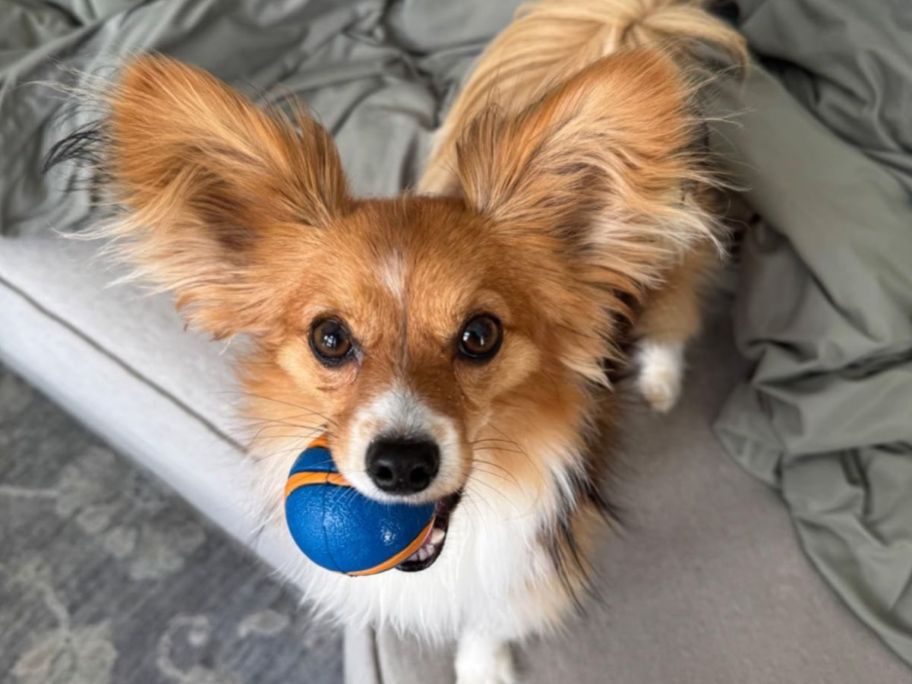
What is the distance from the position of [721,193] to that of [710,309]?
0.46 m

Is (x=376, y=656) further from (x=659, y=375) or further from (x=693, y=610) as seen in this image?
(x=659, y=375)

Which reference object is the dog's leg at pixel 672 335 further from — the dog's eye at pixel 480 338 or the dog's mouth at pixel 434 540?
the dog's mouth at pixel 434 540

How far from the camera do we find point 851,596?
1.59 m

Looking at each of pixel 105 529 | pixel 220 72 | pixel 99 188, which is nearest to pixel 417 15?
pixel 220 72

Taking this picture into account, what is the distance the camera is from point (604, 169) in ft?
4.29

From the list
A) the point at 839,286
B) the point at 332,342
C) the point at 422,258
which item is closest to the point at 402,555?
the point at 332,342

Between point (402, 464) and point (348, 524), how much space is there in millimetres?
144

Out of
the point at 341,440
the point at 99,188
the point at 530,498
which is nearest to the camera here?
the point at 341,440

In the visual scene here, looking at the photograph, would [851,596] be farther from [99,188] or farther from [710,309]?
[99,188]

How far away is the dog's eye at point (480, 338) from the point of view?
128cm

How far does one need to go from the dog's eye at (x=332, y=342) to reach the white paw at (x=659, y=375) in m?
0.89

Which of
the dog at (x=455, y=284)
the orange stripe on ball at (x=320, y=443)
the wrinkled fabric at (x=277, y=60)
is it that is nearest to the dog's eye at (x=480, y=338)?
the dog at (x=455, y=284)

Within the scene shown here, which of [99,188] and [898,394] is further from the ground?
[99,188]

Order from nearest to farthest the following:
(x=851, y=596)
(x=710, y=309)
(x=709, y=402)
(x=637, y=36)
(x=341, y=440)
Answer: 1. (x=341, y=440)
2. (x=851, y=596)
3. (x=637, y=36)
4. (x=709, y=402)
5. (x=710, y=309)
